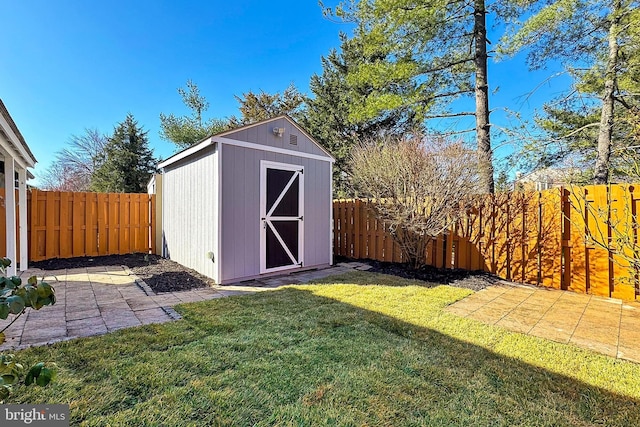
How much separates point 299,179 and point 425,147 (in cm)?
255

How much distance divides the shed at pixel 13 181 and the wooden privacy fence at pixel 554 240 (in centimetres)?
675

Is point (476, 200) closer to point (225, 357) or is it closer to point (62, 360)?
point (225, 357)

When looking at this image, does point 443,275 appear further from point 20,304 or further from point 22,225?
point 22,225

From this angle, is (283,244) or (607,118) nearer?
(283,244)

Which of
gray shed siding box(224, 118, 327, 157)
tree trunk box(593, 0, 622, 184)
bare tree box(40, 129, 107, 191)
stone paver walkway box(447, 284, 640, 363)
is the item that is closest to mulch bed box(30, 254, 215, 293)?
gray shed siding box(224, 118, 327, 157)

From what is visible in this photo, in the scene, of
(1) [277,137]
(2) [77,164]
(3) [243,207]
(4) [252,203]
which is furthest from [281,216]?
(2) [77,164]

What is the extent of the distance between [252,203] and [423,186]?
313cm

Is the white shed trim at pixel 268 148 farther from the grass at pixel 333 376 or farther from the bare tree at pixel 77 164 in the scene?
the bare tree at pixel 77 164

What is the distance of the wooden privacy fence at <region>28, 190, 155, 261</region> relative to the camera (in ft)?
22.3

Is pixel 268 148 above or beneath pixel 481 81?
beneath

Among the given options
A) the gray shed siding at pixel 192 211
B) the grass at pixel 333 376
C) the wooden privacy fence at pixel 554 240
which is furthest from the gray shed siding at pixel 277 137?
the grass at pixel 333 376

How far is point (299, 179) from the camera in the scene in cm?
611

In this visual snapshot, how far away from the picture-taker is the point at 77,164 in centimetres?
1844

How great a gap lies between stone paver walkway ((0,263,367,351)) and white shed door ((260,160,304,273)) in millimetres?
387
